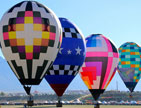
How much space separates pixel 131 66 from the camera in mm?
71938

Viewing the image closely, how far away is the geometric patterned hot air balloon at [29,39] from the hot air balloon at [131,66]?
1224 inches

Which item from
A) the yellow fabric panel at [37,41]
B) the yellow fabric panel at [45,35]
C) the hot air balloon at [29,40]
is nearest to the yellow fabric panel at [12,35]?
the hot air balloon at [29,40]

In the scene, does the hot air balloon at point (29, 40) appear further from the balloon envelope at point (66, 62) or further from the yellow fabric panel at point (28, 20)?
the balloon envelope at point (66, 62)

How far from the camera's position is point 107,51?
54812 millimetres

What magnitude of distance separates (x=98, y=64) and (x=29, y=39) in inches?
585

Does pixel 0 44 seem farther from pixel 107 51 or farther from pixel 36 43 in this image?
pixel 107 51

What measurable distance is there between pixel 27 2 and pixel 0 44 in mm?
5881

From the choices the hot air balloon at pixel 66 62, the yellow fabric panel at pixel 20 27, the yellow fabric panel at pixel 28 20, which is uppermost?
the yellow fabric panel at pixel 28 20

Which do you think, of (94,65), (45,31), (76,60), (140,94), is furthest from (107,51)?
(140,94)

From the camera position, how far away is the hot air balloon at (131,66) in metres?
71.8

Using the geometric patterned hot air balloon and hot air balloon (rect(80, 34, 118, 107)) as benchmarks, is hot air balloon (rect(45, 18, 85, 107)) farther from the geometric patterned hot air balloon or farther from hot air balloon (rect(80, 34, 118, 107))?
the geometric patterned hot air balloon

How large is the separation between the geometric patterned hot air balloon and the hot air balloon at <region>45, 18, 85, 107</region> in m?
5.69

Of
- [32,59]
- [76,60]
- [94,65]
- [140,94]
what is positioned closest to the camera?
[32,59]

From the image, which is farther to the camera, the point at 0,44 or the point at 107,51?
the point at 107,51
